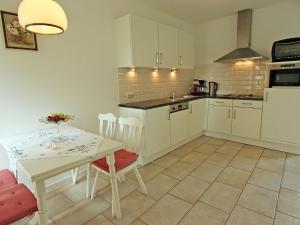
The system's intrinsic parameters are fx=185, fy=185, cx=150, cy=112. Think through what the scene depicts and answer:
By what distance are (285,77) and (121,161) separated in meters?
2.79

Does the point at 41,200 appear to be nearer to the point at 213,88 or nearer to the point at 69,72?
the point at 69,72

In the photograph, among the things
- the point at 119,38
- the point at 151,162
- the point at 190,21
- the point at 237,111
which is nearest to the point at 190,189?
the point at 151,162

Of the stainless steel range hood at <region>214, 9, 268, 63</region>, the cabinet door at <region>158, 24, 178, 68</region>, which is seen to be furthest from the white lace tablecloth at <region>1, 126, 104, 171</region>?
the stainless steel range hood at <region>214, 9, 268, 63</region>

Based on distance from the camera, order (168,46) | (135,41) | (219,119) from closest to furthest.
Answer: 1. (135,41)
2. (168,46)
3. (219,119)

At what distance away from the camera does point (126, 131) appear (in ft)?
7.27

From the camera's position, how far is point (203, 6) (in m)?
3.21

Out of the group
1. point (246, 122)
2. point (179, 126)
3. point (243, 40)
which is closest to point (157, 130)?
point (179, 126)

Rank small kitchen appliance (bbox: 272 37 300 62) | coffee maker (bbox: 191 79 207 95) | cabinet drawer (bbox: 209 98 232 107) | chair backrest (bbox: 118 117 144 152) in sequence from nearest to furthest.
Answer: chair backrest (bbox: 118 117 144 152) < small kitchen appliance (bbox: 272 37 300 62) < cabinet drawer (bbox: 209 98 232 107) < coffee maker (bbox: 191 79 207 95)

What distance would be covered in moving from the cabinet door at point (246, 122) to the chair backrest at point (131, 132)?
223 cm

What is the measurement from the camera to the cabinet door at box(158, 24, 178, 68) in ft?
9.96

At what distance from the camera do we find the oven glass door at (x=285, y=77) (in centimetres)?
278

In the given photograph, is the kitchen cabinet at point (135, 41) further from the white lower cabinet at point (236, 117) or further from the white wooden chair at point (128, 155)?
the white lower cabinet at point (236, 117)

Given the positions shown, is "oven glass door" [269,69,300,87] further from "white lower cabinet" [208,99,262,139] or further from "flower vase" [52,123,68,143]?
"flower vase" [52,123,68,143]

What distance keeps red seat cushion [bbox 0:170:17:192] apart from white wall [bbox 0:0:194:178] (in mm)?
421
